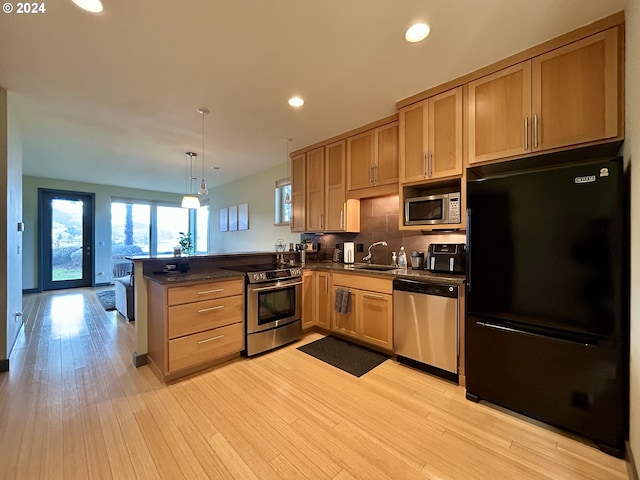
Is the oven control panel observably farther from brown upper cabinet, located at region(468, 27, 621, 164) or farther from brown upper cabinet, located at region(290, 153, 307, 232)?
brown upper cabinet, located at region(468, 27, 621, 164)

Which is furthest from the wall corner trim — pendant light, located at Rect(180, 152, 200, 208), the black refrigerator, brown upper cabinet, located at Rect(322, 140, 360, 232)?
pendant light, located at Rect(180, 152, 200, 208)

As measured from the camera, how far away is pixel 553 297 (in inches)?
67.6

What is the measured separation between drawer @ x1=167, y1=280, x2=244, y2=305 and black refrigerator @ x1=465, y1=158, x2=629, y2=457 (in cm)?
214

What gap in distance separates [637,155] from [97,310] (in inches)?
262

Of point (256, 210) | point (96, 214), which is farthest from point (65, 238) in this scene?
point (256, 210)

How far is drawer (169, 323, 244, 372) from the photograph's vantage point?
2.32 metres

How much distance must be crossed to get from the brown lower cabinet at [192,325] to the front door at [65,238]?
5881 mm

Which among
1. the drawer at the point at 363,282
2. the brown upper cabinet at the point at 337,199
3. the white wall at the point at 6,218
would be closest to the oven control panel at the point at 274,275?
the drawer at the point at 363,282

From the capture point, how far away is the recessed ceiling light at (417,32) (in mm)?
1766

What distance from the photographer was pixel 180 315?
2336 millimetres

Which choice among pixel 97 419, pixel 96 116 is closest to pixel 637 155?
pixel 97 419

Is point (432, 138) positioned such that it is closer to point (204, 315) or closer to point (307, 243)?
point (307, 243)

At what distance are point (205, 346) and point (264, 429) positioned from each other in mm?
1058

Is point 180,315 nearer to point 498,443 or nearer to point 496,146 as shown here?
point 498,443
